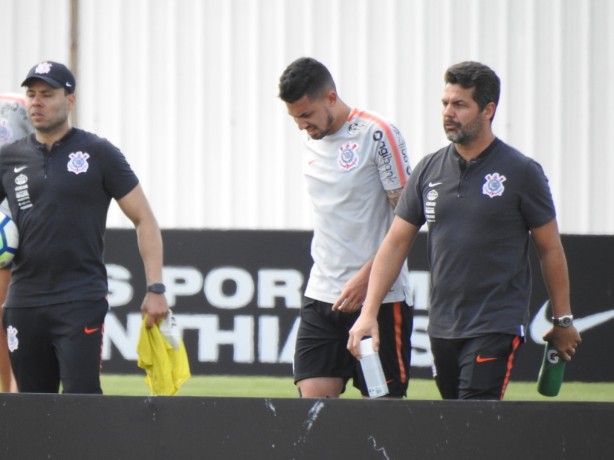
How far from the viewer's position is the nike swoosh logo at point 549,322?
8688mm

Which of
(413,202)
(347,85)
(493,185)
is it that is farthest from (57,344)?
(347,85)

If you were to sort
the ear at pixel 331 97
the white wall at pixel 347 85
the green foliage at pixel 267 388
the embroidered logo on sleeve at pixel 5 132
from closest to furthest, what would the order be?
the ear at pixel 331 97
the embroidered logo on sleeve at pixel 5 132
the green foliage at pixel 267 388
the white wall at pixel 347 85

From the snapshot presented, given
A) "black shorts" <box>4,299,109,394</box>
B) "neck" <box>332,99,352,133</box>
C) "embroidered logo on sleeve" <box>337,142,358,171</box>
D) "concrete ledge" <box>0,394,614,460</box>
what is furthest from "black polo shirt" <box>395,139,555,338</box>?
"black shorts" <box>4,299,109,394</box>

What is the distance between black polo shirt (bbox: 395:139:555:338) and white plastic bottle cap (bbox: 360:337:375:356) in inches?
11.7

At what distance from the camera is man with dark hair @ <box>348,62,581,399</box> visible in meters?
4.67

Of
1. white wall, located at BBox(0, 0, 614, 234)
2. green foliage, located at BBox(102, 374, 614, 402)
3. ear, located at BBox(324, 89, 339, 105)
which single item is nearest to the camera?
ear, located at BBox(324, 89, 339, 105)

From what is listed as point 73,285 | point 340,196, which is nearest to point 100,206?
point 73,285

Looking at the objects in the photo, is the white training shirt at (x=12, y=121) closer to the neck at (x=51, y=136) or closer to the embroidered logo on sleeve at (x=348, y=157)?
the neck at (x=51, y=136)

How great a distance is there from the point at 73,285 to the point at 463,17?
6.25 metres

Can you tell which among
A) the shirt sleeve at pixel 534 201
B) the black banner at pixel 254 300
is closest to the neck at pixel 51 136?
the shirt sleeve at pixel 534 201

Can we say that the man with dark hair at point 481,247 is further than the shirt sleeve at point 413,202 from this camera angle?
No

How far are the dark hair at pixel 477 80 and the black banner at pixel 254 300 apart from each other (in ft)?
13.2

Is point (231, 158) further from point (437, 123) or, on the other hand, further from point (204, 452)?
point (204, 452)

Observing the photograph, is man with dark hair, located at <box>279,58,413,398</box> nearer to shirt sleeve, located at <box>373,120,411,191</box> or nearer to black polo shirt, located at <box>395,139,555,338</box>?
shirt sleeve, located at <box>373,120,411,191</box>
